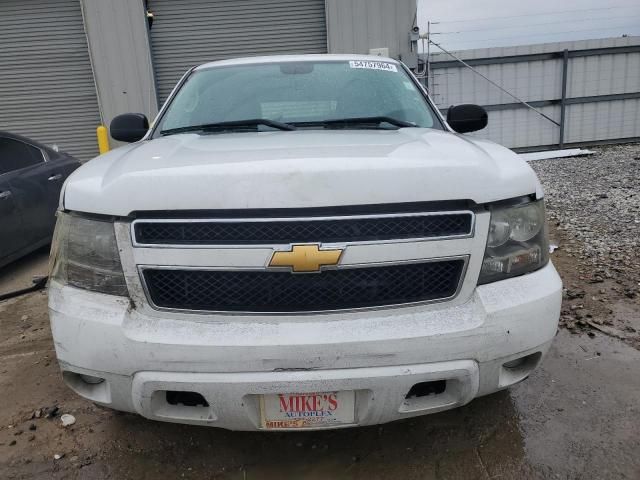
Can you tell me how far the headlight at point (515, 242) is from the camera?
1.75 metres

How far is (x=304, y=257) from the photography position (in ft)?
5.22

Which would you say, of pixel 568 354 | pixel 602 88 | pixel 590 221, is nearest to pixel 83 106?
pixel 590 221

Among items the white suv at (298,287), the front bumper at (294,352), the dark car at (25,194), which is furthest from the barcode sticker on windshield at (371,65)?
the dark car at (25,194)

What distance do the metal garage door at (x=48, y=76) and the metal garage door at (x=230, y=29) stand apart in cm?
166

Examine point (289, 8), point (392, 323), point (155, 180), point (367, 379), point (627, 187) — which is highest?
point (289, 8)

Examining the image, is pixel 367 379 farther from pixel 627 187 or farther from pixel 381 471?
pixel 627 187

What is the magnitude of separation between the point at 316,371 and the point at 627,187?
6.66m

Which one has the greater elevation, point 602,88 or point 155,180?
point 155,180

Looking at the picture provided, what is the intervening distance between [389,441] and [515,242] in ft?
3.37

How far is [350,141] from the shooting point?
6.79 ft

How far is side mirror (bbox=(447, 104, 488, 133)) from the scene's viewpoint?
3012mm

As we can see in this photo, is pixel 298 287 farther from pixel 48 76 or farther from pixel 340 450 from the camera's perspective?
pixel 48 76

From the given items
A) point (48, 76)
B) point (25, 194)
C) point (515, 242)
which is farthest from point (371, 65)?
point (48, 76)

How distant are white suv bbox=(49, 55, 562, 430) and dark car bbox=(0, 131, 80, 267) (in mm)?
3379
